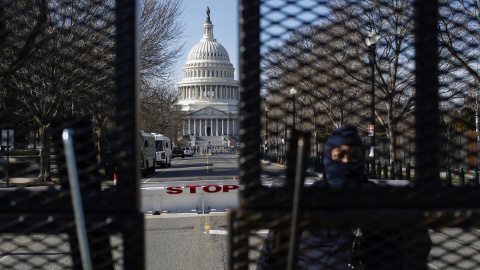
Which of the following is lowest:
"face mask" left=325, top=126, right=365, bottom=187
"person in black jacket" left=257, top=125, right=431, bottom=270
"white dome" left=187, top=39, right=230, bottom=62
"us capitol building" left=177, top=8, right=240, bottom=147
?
"person in black jacket" left=257, top=125, right=431, bottom=270

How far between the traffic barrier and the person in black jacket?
11.2 metres

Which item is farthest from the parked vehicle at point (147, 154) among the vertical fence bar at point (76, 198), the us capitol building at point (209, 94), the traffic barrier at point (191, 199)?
the us capitol building at point (209, 94)

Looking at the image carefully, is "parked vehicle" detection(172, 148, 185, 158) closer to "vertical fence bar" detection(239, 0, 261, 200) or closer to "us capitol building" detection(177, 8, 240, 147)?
"us capitol building" detection(177, 8, 240, 147)

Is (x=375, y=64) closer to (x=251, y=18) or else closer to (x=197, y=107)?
(x=251, y=18)

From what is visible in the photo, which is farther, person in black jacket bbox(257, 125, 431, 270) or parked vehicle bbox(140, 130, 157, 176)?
parked vehicle bbox(140, 130, 157, 176)

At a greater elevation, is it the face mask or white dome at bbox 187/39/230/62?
white dome at bbox 187/39/230/62

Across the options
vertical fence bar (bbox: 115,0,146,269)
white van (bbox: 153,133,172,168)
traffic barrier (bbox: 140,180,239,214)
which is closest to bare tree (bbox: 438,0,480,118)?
vertical fence bar (bbox: 115,0,146,269)

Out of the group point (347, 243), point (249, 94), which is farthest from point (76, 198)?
point (347, 243)

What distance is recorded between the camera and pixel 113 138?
63.8 inches

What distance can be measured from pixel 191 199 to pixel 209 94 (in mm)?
105823

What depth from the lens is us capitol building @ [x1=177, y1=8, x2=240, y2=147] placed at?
11781 cm

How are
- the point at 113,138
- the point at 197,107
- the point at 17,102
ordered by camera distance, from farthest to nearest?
1. the point at 197,107
2. the point at 17,102
3. the point at 113,138

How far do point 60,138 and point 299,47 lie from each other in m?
0.81

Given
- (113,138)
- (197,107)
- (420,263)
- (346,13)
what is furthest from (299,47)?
(197,107)
